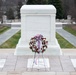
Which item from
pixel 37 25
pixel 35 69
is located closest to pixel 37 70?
pixel 35 69

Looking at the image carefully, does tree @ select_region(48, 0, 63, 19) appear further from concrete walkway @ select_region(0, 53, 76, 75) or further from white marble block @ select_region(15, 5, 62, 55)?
concrete walkway @ select_region(0, 53, 76, 75)

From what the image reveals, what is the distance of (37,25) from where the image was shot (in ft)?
41.0

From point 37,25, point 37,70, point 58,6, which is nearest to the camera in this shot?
point 37,70

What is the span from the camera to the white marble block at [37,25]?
487 inches

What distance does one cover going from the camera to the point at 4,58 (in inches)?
462

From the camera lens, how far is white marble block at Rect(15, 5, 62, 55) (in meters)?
12.4

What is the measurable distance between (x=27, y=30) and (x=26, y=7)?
3.29 feet

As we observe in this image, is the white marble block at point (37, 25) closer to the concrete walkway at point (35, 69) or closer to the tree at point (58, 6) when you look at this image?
the concrete walkway at point (35, 69)

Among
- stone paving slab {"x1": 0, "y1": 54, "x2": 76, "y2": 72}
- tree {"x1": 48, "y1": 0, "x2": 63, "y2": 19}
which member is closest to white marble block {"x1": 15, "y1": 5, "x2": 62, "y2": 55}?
stone paving slab {"x1": 0, "y1": 54, "x2": 76, "y2": 72}

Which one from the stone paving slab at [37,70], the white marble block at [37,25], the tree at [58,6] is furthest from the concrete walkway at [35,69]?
the tree at [58,6]

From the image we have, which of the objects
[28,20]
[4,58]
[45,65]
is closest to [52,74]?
[45,65]

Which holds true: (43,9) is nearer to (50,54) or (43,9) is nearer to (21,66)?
(50,54)

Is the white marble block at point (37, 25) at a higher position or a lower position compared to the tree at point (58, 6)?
higher

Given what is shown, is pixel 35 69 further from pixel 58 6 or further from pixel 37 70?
pixel 58 6
